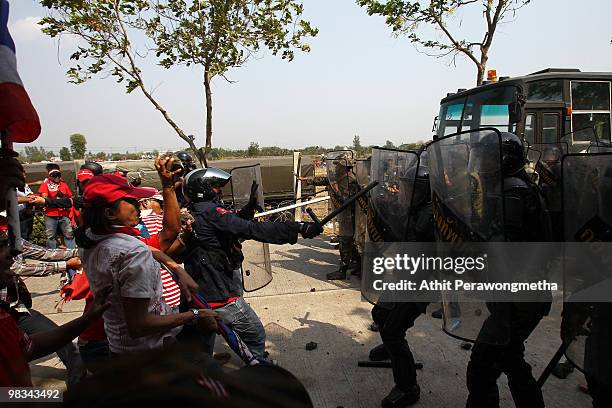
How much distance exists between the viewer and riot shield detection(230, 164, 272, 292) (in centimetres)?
374

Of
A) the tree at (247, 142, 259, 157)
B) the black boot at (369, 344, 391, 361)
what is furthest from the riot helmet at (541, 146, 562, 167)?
the tree at (247, 142, 259, 157)

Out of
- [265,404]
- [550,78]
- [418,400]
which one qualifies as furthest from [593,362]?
[550,78]

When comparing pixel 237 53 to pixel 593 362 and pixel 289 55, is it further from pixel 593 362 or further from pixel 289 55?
pixel 593 362

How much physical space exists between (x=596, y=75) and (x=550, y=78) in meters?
0.83

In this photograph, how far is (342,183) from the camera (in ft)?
19.8

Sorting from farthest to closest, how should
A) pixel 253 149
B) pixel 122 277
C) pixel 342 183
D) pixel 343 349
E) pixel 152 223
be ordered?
pixel 253 149
pixel 342 183
pixel 343 349
pixel 152 223
pixel 122 277

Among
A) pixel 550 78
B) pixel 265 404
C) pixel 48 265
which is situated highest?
pixel 550 78

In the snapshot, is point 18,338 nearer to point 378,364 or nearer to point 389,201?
point 389,201

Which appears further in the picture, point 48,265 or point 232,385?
point 48,265

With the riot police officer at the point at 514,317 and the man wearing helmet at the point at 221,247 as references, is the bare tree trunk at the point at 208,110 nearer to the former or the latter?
the man wearing helmet at the point at 221,247

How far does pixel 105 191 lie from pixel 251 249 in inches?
83.2

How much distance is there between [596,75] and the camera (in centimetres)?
652

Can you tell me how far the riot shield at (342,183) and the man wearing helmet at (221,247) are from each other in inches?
128

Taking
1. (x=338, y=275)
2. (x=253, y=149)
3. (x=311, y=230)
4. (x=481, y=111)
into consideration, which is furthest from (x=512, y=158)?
(x=253, y=149)
